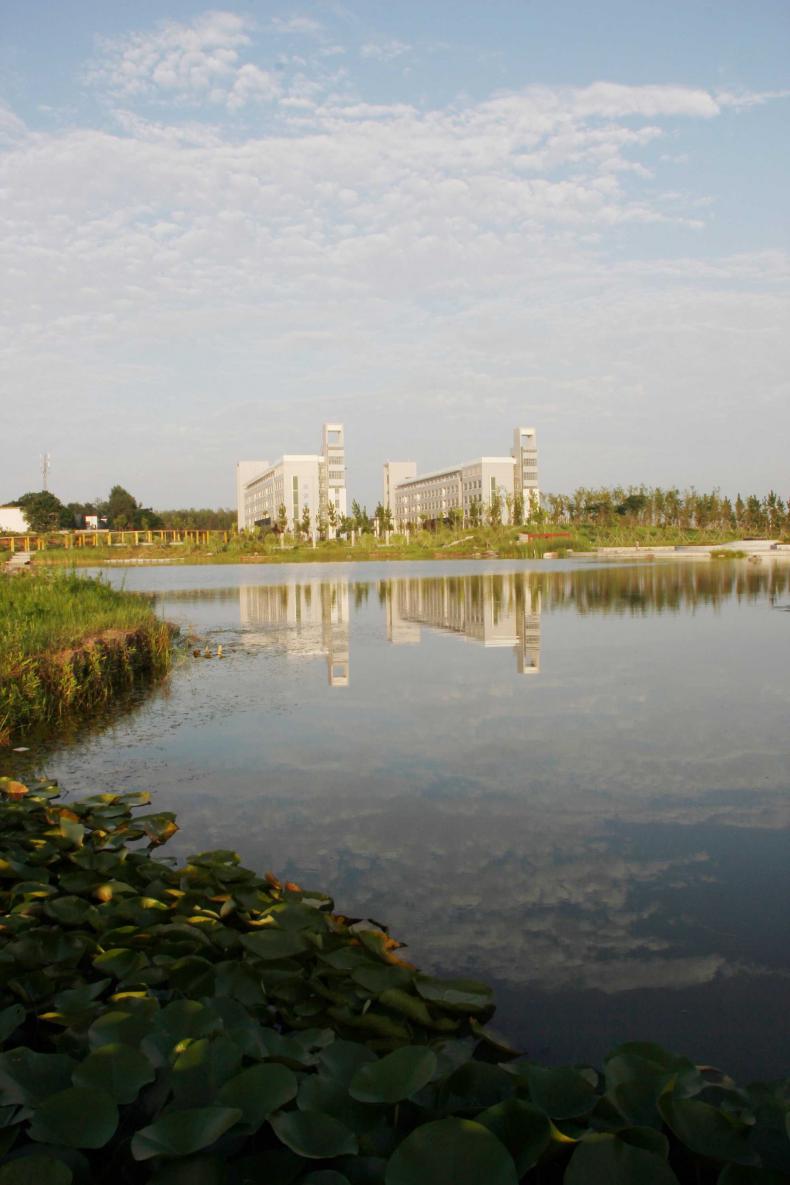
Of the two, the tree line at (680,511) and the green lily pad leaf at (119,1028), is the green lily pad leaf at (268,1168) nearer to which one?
the green lily pad leaf at (119,1028)

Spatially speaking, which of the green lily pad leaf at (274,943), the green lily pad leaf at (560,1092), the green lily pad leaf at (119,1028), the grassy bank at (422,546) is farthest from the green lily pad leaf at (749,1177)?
the grassy bank at (422,546)

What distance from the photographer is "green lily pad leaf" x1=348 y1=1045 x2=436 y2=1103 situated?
5.21ft

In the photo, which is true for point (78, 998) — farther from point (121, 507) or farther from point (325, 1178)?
point (121, 507)

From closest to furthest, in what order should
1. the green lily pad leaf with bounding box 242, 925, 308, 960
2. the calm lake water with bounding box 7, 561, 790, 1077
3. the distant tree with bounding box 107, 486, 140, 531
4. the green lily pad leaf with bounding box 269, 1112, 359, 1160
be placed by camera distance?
1. the green lily pad leaf with bounding box 269, 1112, 359, 1160
2. the green lily pad leaf with bounding box 242, 925, 308, 960
3. the calm lake water with bounding box 7, 561, 790, 1077
4. the distant tree with bounding box 107, 486, 140, 531

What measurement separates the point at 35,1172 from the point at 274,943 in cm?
114

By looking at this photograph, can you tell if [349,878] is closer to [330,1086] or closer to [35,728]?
[330,1086]

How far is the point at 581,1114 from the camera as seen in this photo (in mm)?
1583

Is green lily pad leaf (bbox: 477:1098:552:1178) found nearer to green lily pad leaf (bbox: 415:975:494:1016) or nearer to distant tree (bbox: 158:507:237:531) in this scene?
green lily pad leaf (bbox: 415:975:494:1016)

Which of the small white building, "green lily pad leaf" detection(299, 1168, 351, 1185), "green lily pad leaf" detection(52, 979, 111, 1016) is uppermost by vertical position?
the small white building

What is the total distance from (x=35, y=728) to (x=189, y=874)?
11.3ft

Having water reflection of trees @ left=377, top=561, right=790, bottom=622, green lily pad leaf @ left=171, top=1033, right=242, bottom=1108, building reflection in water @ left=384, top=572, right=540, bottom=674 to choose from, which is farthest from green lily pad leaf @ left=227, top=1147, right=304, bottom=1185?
water reflection of trees @ left=377, top=561, right=790, bottom=622

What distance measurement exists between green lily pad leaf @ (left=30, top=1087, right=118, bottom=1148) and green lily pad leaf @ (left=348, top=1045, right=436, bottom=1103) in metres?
0.42

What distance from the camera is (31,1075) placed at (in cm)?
167

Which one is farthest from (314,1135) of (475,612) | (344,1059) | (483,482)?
(483,482)
